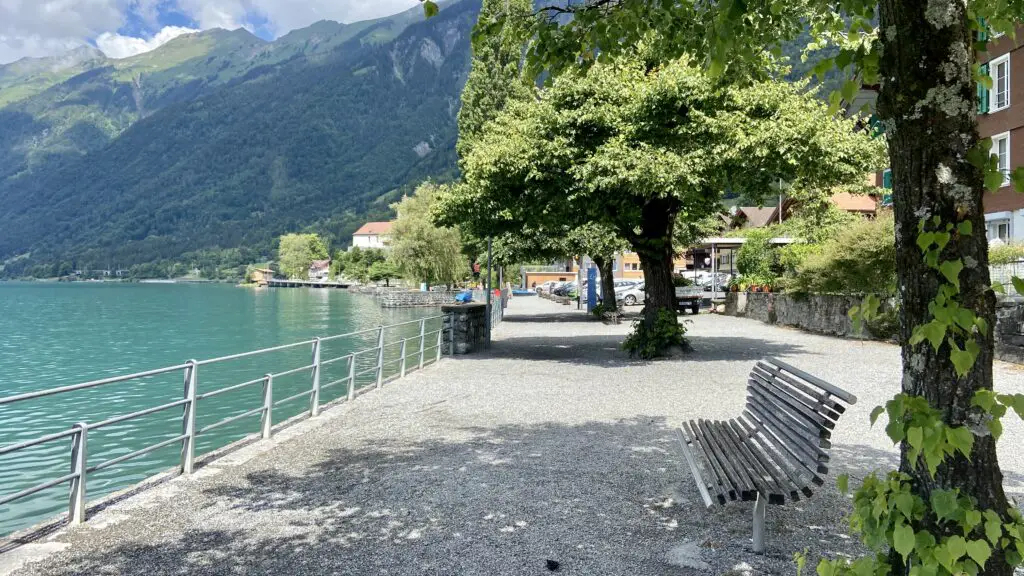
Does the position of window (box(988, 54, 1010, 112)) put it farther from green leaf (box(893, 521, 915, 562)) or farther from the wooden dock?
the wooden dock

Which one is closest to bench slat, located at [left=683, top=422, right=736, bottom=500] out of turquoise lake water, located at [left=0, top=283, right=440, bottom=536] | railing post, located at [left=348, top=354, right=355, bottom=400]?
railing post, located at [left=348, top=354, right=355, bottom=400]

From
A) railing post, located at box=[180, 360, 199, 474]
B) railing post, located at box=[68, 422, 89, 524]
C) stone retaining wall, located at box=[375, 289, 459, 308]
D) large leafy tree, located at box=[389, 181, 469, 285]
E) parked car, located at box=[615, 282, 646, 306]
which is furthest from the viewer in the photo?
stone retaining wall, located at box=[375, 289, 459, 308]

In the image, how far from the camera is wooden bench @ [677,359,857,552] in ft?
13.9

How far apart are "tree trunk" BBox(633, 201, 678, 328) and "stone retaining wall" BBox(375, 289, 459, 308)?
55.3 m

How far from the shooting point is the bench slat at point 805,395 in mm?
4281

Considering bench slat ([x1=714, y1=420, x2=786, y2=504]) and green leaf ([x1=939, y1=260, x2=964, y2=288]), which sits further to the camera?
bench slat ([x1=714, y1=420, x2=786, y2=504])

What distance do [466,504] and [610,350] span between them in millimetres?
13134

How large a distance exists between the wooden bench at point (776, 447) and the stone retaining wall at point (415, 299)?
66634 mm

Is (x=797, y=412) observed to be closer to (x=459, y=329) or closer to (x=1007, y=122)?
(x=459, y=329)

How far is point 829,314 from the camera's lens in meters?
22.3

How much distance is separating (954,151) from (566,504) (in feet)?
12.4

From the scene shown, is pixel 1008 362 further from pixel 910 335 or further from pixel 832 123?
pixel 910 335

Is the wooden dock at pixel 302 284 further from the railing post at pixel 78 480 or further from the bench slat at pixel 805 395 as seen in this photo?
the bench slat at pixel 805 395

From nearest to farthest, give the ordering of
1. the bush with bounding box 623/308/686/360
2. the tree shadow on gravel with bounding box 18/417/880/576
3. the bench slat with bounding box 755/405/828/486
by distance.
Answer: the bench slat with bounding box 755/405/828/486 → the tree shadow on gravel with bounding box 18/417/880/576 → the bush with bounding box 623/308/686/360
